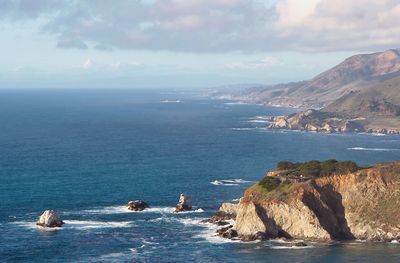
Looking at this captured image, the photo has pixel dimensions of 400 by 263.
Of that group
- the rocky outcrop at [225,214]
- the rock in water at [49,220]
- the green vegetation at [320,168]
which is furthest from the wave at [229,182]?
the rock in water at [49,220]

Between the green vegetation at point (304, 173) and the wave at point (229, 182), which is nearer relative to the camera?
the green vegetation at point (304, 173)

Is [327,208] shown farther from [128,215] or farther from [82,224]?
[82,224]

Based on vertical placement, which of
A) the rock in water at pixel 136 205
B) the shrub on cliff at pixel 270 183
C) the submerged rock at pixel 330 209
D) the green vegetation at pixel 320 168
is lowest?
the rock in water at pixel 136 205

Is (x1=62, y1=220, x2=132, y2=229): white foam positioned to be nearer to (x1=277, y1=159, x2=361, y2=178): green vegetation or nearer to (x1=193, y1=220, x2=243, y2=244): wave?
(x1=193, y1=220, x2=243, y2=244): wave

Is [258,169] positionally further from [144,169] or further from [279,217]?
[279,217]

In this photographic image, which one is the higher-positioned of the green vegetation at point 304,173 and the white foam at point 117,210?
the green vegetation at point 304,173

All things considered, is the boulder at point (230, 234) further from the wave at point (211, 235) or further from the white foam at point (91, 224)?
the white foam at point (91, 224)

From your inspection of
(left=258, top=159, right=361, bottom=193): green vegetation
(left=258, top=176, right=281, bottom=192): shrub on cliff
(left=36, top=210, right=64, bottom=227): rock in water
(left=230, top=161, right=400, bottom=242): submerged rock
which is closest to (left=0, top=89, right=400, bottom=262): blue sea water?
(left=36, top=210, right=64, bottom=227): rock in water
